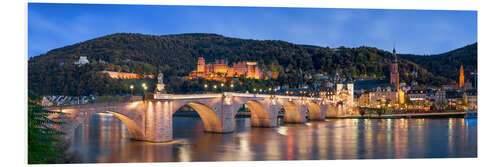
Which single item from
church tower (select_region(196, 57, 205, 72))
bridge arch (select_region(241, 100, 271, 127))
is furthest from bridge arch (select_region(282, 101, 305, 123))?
church tower (select_region(196, 57, 205, 72))

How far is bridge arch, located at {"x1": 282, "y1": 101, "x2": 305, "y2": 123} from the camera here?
34469mm

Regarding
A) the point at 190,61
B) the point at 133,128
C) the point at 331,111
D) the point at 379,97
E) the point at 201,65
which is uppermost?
the point at 190,61

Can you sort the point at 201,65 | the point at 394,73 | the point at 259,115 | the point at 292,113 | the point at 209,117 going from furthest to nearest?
the point at 201,65 → the point at 394,73 → the point at 292,113 → the point at 259,115 → the point at 209,117

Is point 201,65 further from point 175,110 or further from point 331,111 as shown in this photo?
point 175,110

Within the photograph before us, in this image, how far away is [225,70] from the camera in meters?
84.9

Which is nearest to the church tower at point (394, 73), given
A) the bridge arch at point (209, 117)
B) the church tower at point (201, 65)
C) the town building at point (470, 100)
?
the town building at point (470, 100)

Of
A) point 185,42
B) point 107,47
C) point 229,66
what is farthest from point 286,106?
point 185,42

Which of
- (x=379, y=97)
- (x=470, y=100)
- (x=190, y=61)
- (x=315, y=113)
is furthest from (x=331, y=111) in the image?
(x=190, y=61)

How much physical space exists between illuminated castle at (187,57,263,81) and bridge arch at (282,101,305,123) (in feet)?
143

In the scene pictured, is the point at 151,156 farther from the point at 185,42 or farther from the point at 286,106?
the point at 185,42

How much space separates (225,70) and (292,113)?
2009 inches

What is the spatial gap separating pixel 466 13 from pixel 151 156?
36.2 ft

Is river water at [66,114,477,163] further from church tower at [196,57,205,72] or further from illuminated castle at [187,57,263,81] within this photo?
church tower at [196,57,205,72]

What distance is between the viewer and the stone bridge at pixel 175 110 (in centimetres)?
1425
